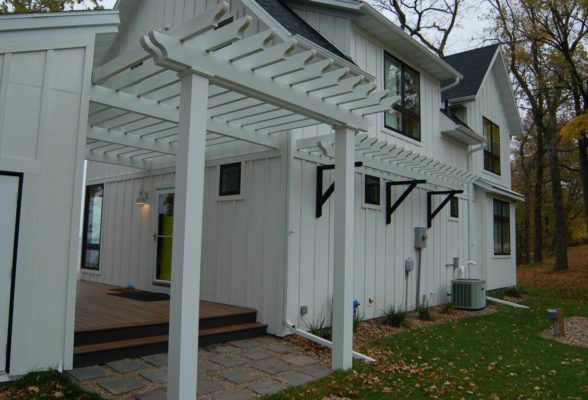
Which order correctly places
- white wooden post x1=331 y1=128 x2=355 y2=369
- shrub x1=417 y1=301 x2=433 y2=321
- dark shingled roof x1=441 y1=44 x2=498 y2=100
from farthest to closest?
dark shingled roof x1=441 y1=44 x2=498 y2=100, shrub x1=417 y1=301 x2=433 y2=321, white wooden post x1=331 y1=128 x2=355 y2=369

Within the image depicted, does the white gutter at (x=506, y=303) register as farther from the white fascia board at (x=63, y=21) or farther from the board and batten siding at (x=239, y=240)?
the white fascia board at (x=63, y=21)

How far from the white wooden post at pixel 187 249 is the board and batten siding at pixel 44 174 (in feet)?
5.01

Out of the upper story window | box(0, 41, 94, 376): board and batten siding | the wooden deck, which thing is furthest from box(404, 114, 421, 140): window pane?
box(0, 41, 94, 376): board and batten siding

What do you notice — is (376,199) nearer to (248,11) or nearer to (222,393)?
(248,11)

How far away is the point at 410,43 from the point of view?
8602 mm

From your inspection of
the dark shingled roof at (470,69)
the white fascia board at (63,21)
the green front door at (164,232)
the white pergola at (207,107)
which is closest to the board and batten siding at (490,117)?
the dark shingled roof at (470,69)

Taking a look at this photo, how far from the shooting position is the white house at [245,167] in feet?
12.1

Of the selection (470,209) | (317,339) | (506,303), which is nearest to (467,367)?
(317,339)

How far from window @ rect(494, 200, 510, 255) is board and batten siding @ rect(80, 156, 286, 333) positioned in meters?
8.78

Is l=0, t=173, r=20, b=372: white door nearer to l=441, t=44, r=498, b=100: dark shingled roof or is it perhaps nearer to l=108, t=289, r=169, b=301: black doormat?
l=108, t=289, r=169, b=301: black doormat

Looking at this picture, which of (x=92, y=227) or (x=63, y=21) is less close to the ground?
(x=63, y=21)

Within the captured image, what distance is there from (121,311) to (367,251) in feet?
13.1

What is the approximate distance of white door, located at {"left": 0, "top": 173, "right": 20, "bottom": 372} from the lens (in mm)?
3932

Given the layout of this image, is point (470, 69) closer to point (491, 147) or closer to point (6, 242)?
point (491, 147)
